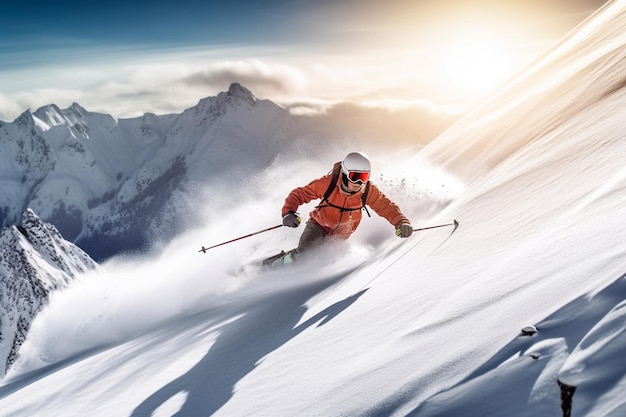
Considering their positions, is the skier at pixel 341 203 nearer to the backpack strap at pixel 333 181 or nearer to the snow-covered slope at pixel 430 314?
the backpack strap at pixel 333 181

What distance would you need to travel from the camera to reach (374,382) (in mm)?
2848

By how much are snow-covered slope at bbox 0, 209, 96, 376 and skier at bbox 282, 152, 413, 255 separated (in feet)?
306

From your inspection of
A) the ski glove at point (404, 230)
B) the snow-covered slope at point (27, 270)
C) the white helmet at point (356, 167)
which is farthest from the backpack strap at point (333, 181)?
the snow-covered slope at point (27, 270)

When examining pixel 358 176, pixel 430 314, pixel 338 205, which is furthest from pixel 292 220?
pixel 430 314

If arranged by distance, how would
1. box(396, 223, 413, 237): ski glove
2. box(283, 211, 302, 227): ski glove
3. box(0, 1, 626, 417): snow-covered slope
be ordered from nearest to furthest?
1. box(0, 1, 626, 417): snow-covered slope
2. box(396, 223, 413, 237): ski glove
3. box(283, 211, 302, 227): ski glove

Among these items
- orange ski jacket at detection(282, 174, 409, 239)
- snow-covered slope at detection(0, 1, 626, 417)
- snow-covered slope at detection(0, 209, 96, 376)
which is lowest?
snow-covered slope at detection(0, 1, 626, 417)

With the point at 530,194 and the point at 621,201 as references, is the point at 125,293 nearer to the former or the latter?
the point at 530,194

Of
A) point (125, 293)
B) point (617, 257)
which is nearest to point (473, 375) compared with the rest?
point (617, 257)

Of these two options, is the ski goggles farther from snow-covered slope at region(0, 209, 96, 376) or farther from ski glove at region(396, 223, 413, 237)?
snow-covered slope at region(0, 209, 96, 376)

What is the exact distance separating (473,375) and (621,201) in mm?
1959

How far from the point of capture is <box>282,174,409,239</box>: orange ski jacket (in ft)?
25.8

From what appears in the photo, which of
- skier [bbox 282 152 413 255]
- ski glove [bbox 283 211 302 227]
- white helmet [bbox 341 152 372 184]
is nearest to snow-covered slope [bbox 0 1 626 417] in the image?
skier [bbox 282 152 413 255]

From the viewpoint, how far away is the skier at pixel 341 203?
747 centimetres

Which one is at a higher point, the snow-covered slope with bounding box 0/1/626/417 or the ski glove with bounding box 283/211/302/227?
the ski glove with bounding box 283/211/302/227
